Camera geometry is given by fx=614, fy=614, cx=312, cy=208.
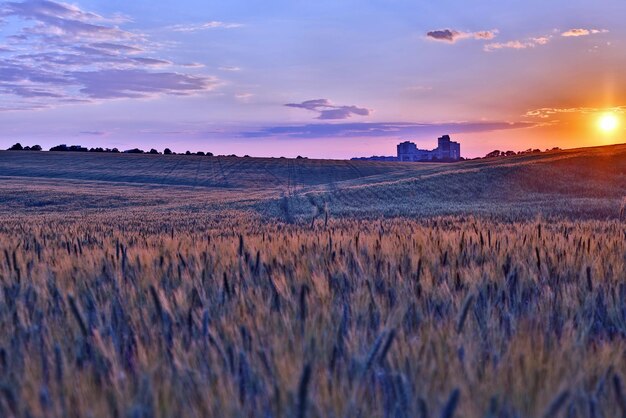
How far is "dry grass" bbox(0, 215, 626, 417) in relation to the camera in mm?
1467

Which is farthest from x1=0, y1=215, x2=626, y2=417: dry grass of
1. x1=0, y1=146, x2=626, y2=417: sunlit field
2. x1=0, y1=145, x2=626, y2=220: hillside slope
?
x1=0, y1=145, x2=626, y2=220: hillside slope

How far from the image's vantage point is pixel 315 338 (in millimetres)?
1884

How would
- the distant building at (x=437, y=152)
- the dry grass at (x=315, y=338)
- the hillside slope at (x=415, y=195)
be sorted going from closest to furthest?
the dry grass at (x=315, y=338) → the hillside slope at (x=415, y=195) → the distant building at (x=437, y=152)

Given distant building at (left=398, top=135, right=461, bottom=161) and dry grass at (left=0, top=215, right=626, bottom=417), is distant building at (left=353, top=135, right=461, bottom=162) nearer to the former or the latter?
distant building at (left=398, top=135, right=461, bottom=161)

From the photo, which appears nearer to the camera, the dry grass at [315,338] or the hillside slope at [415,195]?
the dry grass at [315,338]

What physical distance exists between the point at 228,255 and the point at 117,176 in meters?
60.9

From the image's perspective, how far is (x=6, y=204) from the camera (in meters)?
32.6

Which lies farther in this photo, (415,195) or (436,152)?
(436,152)

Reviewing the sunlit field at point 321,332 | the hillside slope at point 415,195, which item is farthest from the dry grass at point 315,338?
the hillside slope at point 415,195

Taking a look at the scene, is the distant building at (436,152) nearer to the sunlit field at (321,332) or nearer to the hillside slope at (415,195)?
the hillside slope at (415,195)

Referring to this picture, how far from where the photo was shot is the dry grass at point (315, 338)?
4.81ft

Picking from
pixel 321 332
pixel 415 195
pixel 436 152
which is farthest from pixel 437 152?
pixel 321 332

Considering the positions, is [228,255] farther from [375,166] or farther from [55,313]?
[375,166]

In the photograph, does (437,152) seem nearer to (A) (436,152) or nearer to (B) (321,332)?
(A) (436,152)
